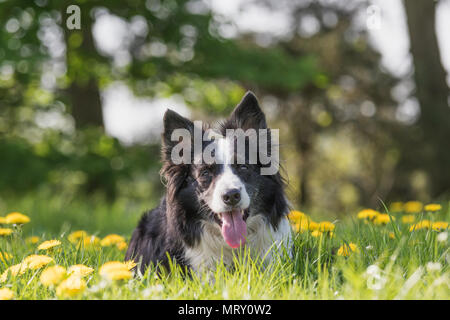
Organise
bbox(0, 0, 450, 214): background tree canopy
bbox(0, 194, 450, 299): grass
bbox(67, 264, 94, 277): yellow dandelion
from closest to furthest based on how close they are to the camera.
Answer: bbox(0, 194, 450, 299): grass → bbox(67, 264, 94, 277): yellow dandelion → bbox(0, 0, 450, 214): background tree canopy

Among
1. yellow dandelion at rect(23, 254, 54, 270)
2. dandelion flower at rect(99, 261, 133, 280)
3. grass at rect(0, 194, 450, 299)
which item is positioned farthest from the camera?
yellow dandelion at rect(23, 254, 54, 270)

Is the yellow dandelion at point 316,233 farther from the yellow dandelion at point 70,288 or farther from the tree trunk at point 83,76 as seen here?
the tree trunk at point 83,76

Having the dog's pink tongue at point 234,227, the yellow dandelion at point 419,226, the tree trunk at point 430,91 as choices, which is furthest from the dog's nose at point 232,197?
the tree trunk at point 430,91

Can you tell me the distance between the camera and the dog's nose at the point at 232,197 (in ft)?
9.51

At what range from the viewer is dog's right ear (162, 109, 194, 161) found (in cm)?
332

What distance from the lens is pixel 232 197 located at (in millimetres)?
2910

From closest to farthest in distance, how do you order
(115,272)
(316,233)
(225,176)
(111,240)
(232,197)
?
(115,272) → (232,197) → (225,176) → (316,233) → (111,240)

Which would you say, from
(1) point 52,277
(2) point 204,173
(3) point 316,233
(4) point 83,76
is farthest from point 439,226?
(4) point 83,76

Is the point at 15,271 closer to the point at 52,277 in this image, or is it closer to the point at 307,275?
the point at 52,277

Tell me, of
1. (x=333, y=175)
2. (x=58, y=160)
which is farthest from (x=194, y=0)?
(x=333, y=175)

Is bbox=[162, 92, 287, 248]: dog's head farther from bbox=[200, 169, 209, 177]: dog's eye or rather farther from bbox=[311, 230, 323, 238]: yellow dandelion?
bbox=[311, 230, 323, 238]: yellow dandelion

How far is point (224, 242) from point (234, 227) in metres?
0.22

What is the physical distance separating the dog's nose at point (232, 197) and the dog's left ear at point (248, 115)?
691 mm

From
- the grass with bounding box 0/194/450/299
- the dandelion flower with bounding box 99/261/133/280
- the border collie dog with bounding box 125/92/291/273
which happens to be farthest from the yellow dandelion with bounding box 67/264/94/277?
the border collie dog with bounding box 125/92/291/273
